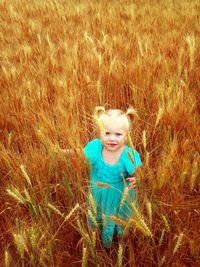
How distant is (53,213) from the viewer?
1.16 meters

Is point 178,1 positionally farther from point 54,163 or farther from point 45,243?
point 45,243

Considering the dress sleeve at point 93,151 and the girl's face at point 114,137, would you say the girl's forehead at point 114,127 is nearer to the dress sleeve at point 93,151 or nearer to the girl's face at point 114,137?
the girl's face at point 114,137

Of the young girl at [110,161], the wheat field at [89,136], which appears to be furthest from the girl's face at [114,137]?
the wheat field at [89,136]

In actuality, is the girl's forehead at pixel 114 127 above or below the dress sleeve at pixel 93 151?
above

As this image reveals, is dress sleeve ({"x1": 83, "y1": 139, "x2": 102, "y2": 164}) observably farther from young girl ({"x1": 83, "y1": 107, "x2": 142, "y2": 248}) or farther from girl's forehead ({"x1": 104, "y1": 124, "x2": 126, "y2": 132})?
girl's forehead ({"x1": 104, "y1": 124, "x2": 126, "y2": 132})

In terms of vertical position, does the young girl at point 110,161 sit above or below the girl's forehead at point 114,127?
below

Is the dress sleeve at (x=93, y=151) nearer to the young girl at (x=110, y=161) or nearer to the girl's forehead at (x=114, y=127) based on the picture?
the young girl at (x=110, y=161)

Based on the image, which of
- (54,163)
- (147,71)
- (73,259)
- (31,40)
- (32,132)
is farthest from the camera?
(31,40)

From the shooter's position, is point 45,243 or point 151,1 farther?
point 151,1

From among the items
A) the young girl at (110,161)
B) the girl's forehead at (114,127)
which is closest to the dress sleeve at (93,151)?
the young girl at (110,161)

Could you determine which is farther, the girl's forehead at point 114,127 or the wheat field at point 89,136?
the girl's forehead at point 114,127

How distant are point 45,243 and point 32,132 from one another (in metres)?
0.65

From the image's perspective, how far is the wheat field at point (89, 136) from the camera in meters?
1.00

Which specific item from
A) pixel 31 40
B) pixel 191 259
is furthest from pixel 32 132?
pixel 31 40
